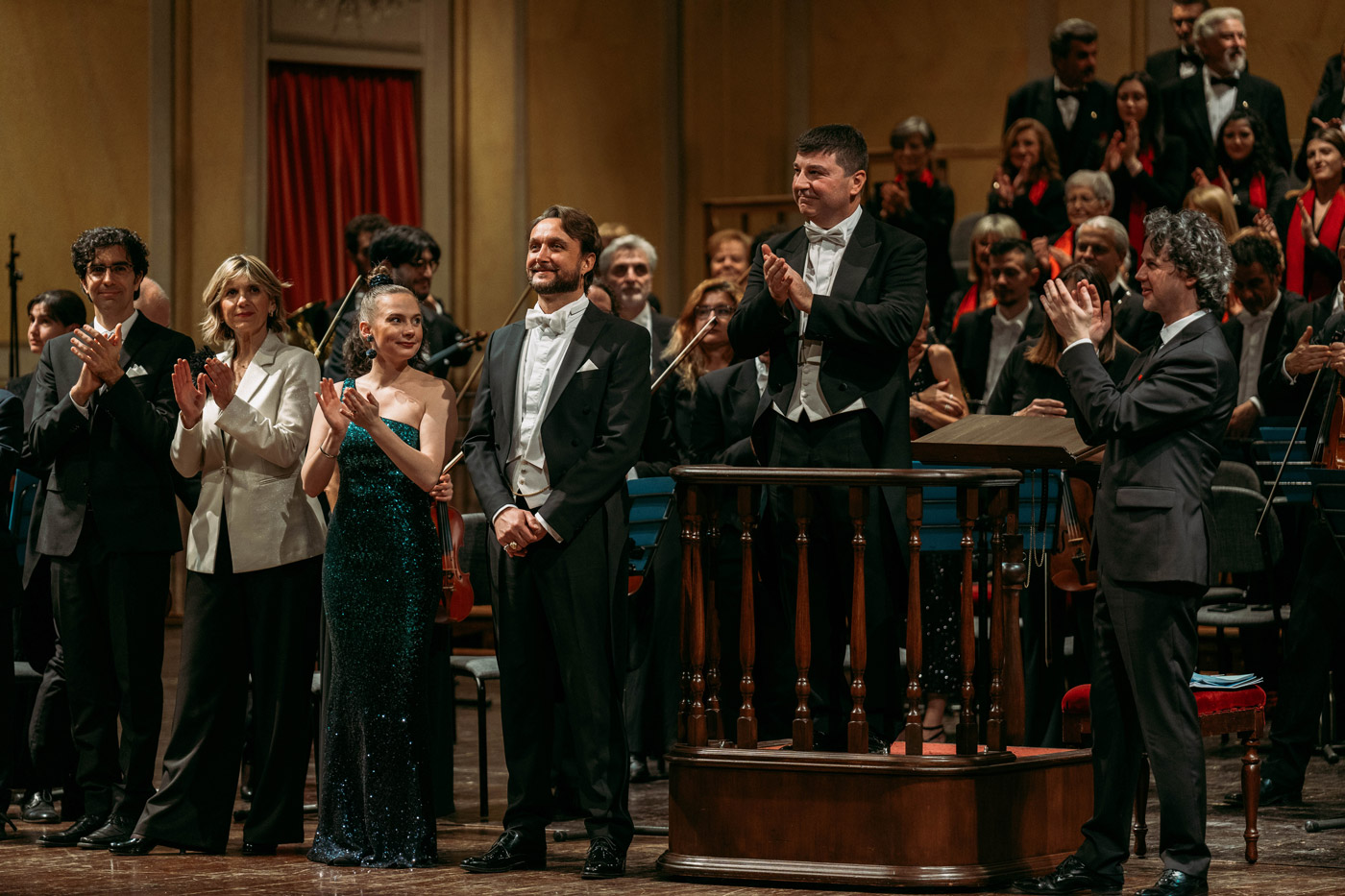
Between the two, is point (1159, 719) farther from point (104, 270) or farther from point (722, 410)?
point (104, 270)

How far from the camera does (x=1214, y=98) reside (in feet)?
29.2

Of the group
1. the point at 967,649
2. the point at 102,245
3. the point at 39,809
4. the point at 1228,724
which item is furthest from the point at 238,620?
the point at 1228,724

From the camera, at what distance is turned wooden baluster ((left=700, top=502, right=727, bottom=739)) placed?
15.4ft

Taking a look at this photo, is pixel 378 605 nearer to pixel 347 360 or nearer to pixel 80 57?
pixel 347 360

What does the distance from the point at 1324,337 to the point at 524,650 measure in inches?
104

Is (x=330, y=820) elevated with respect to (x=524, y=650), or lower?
lower

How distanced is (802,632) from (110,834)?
1965 millimetres

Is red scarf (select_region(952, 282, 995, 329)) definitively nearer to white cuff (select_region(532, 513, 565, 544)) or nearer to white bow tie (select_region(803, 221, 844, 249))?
white bow tie (select_region(803, 221, 844, 249))

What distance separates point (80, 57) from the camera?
Result: 9.80 m

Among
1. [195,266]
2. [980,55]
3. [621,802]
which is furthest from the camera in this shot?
[980,55]

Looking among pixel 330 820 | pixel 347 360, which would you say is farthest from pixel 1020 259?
pixel 330 820

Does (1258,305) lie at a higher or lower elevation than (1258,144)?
lower

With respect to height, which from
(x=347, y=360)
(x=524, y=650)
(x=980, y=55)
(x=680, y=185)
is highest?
(x=980, y=55)

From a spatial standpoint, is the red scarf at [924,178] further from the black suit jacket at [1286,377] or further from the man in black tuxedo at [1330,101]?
the black suit jacket at [1286,377]
